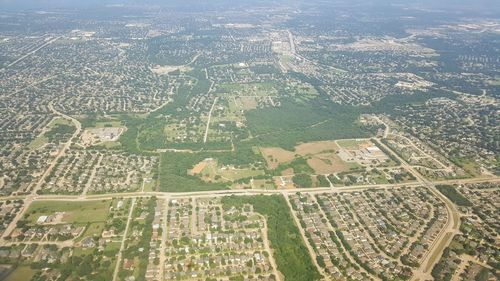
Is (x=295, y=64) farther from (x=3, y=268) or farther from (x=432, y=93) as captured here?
(x=3, y=268)

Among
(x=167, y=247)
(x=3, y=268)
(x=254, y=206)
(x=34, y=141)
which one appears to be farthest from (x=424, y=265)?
(x=34, y=141)

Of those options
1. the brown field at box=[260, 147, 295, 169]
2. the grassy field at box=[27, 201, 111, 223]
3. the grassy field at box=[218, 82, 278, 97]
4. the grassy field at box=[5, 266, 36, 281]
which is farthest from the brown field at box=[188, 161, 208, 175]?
the grassy field at box=[218, 82, 278, 97]

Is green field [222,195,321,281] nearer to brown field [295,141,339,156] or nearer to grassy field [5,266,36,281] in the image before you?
brown field [295,141,339,156]

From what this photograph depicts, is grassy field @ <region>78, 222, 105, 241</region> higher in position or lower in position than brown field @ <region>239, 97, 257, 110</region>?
lower

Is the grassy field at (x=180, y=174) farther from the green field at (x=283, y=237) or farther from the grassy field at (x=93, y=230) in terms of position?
the grassy field at (x=93, y=230)

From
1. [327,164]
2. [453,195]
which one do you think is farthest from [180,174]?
[453,195]

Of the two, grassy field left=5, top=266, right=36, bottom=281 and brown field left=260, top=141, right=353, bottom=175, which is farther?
brown field left=260, top=141, right=353, bottom=175
